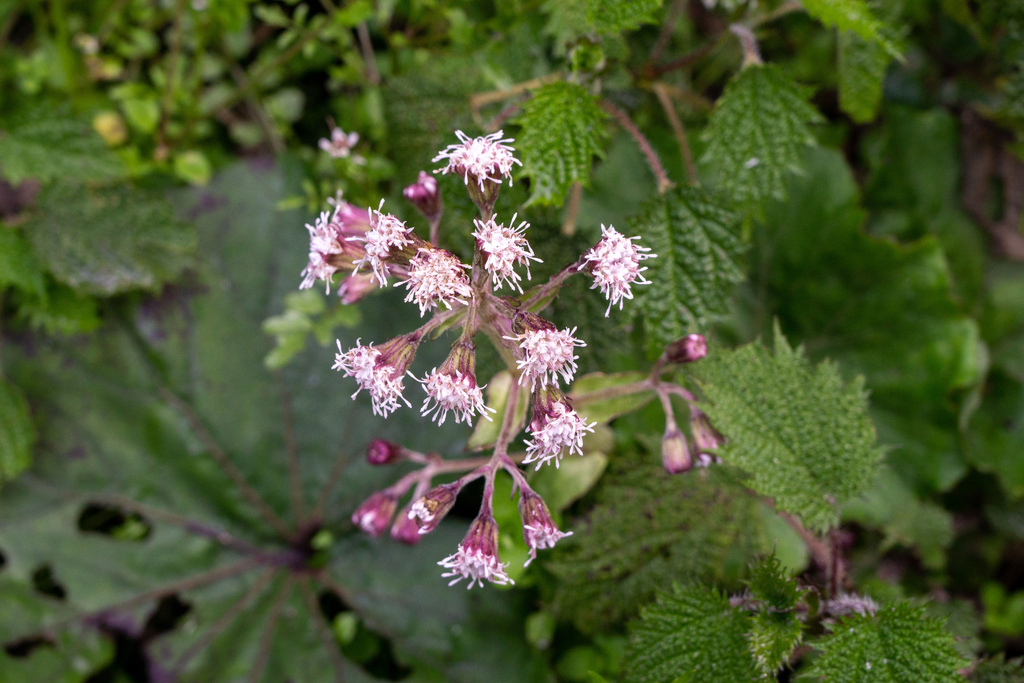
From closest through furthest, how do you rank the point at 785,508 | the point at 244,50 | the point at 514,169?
1. the point at 785,508
2. the point at 514,169
3. the point at 244,50

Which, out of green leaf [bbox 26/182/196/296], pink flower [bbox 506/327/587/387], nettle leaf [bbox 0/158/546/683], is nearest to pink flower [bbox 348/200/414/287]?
pink flower [bbox 506/327/587/387]

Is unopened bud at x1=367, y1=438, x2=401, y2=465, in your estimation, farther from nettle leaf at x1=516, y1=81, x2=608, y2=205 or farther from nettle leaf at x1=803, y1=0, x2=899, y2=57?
nettle leaf at x1=803, y1=0, x2=899, y2=57

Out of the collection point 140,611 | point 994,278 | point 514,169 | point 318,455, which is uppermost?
point 514,169

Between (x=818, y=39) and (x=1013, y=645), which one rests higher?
(x=818, y=39)

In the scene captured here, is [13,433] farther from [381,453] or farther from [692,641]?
[692,641]

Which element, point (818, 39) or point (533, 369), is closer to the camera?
point (533, 369)

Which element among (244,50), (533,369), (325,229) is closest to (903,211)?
(533,369)

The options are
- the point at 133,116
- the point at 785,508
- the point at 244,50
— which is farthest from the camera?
the point at 244,50

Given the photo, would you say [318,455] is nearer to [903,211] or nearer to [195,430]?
[195,430]
